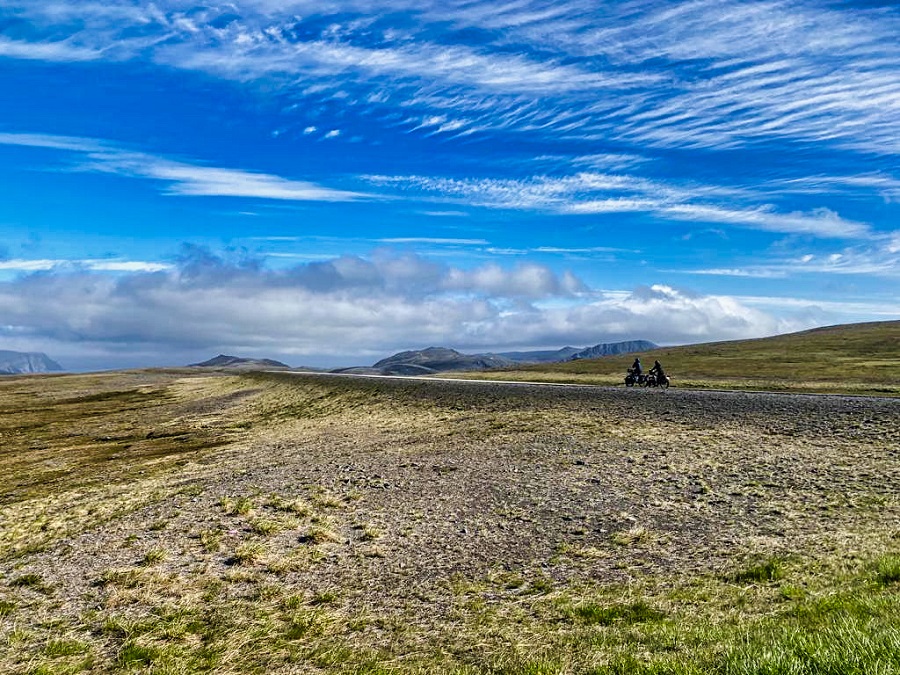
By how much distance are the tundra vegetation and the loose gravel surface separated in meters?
0.11

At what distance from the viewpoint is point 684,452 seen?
2594cm

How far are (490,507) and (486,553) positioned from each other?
13.6 feet

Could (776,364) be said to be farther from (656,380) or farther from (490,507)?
(490,507)

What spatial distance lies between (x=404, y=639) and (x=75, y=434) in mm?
55927

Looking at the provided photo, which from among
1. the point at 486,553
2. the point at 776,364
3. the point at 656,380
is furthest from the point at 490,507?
the point at 776,364

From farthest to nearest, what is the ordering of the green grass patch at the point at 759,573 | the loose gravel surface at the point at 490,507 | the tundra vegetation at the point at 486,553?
1. the loose gravel surface at the point at 490,507
2. the green grass patch at the point at 759,573
3. the tundra vegetation at the point at 486,553

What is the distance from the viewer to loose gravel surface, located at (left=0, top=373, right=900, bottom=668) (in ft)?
47.3

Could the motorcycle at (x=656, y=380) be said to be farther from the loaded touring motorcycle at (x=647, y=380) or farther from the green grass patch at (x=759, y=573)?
the green grass patch at (x=759, y=573)

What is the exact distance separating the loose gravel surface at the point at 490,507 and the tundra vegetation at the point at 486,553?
11 centimetres

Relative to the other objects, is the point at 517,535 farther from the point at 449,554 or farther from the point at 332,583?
the point at 332,583

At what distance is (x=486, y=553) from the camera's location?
624 inches

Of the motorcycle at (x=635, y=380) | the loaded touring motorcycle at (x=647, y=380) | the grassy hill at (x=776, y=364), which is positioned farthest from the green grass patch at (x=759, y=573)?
the grassy hill at (x=776, y=364)

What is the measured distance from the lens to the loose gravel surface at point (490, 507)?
47.3 feet

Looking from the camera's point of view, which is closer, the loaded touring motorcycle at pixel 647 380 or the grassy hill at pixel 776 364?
the loaded touring motorcycle at pixel 647 380
